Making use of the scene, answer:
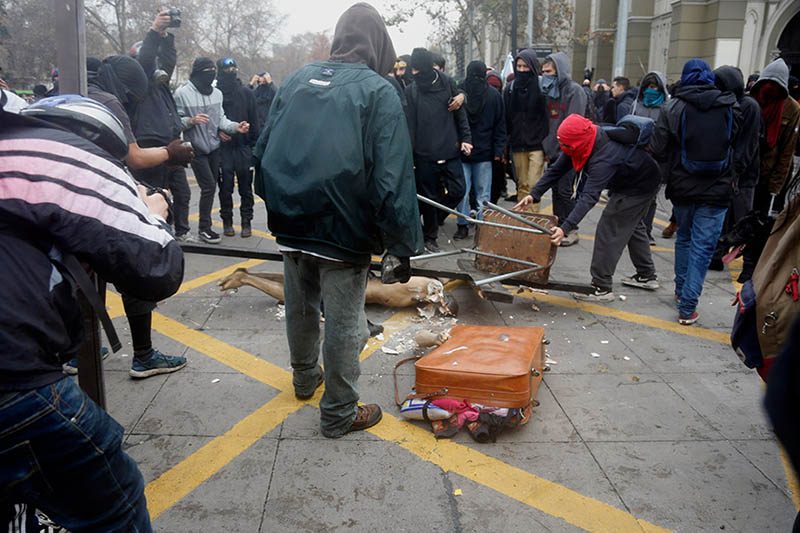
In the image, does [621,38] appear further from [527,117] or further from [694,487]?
[694,487]

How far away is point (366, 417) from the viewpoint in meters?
3.36

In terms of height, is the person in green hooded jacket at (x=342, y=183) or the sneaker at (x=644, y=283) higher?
the person in green hooded jacket at (x=342, y=183)

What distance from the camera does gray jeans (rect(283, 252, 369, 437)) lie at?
308 cm

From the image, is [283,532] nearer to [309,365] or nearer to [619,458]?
[309,365]

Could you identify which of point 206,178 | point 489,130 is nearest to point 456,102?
point 489,130

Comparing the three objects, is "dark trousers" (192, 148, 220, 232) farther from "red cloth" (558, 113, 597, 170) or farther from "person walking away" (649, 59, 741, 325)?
"person walking away" (649, 59, 741, 325)

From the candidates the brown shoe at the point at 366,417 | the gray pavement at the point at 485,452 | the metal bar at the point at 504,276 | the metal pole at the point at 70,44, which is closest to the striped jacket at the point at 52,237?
the metal pole at the point at 70,44

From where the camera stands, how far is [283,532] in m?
2.56

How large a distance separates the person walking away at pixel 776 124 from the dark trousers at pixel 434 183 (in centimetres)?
310

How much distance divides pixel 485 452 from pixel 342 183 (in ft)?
5.07

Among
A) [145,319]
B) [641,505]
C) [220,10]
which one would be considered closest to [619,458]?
[641,505]

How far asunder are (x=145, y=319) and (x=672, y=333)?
3.87 m

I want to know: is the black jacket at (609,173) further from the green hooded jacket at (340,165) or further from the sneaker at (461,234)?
the sneaker at (461,234)

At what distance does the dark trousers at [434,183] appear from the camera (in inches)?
278
